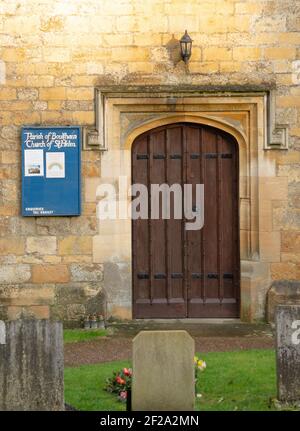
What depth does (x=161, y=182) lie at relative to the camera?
10.3m

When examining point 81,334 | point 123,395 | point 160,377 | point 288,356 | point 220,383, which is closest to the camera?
point 160,377

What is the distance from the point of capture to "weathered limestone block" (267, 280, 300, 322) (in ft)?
32.8

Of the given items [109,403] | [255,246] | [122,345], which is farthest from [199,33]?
[109,403]

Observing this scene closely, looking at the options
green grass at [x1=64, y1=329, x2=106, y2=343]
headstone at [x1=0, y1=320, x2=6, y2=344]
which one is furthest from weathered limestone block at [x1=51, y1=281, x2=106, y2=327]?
headstone at [x1=0, y1=320, x2=6, y2=344]

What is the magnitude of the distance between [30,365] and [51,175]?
13.6 feet

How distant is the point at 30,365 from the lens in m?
6.13

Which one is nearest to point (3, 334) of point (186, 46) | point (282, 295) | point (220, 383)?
point (220, 383)

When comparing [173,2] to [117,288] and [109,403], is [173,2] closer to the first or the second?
[117,288]

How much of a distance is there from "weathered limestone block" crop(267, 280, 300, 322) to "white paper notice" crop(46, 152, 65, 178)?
296 centimetres

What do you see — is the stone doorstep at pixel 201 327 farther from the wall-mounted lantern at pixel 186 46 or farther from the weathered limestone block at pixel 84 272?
the wall-mounted lantern at pixel 186 46

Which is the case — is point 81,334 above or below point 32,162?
below

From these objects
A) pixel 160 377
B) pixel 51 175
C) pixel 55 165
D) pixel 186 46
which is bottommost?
pixel 160 377

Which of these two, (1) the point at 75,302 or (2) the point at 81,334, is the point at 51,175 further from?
(2) the point at 81,334
